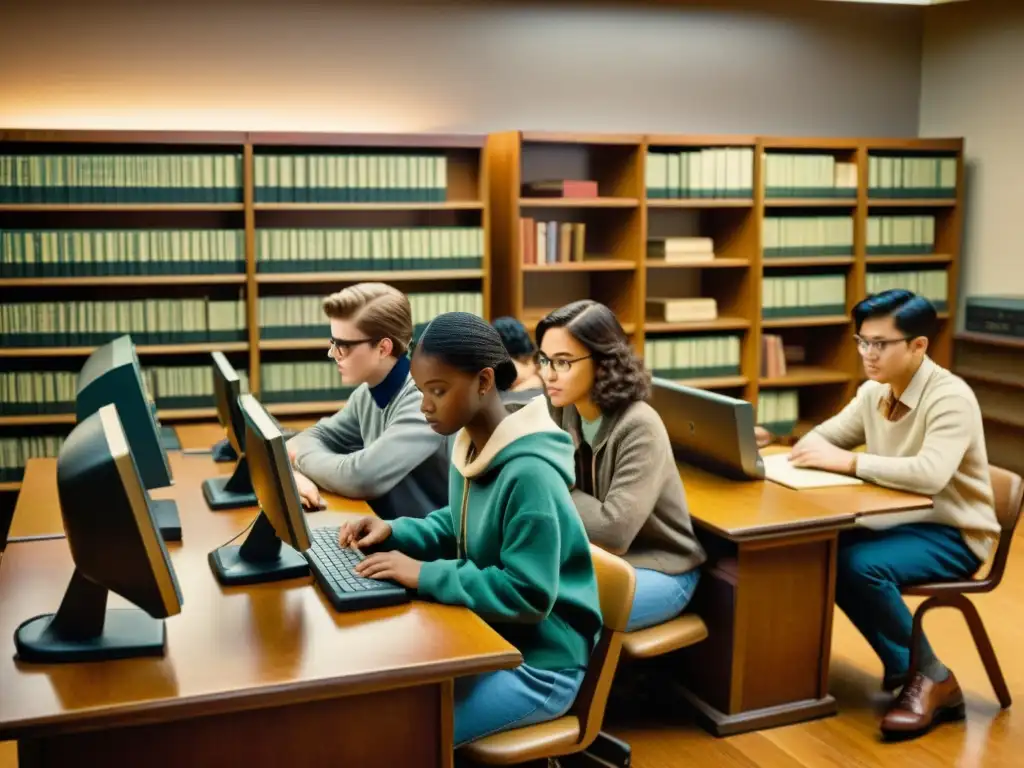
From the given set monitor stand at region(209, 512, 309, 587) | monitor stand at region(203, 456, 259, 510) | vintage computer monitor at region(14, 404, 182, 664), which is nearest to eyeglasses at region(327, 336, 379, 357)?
monitor stand at region(203, 456, 259, 510)

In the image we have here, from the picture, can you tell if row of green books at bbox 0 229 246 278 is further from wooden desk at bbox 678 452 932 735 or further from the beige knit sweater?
the beige knit sweater

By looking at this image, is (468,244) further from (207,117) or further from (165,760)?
(165,760)

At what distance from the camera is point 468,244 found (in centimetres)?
537

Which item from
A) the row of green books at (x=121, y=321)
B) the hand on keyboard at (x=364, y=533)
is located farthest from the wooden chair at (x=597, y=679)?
the row of green books at (x=121, y=321)

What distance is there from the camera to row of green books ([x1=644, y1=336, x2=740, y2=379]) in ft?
18.8

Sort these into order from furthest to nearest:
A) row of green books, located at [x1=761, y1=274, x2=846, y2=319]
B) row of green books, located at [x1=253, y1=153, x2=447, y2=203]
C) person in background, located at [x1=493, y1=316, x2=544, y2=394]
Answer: row of green books, located at [x1=761, y1=274, x2=846, y2=319] < row of green books, located at [x1=253, y1=153, x2=447, y2=203] < person in background, located at [x1=493, y1=316, x2=544, y2=394]

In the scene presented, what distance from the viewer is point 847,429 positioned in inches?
141

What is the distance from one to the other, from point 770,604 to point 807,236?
3.28 metres

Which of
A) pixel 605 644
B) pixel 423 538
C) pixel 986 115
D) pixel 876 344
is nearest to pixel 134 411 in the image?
pixel 423 538

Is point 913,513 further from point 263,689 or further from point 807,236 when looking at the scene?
point 807,236

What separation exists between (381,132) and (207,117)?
81 cm

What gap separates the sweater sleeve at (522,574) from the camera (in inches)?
79.7

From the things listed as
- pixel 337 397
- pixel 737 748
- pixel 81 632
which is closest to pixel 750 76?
pixel 337 397

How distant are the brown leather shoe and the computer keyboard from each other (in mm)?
1586
